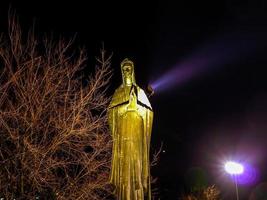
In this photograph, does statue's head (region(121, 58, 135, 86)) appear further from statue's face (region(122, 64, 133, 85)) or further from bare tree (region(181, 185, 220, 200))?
bare tree (region(181, 185, 220, 200))

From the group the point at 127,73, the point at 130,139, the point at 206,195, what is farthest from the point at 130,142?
the point at 206,195

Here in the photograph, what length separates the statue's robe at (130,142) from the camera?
6.73m

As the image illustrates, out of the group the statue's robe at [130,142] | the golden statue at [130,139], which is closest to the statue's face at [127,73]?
the golden statue at [130,139]

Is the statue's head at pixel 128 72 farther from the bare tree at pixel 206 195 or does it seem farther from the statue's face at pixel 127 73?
the bare tree at pixel 206 195

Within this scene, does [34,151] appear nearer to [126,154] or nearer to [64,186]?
[64,186]

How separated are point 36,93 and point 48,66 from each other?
125 cm

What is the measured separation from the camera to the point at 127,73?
295 inches

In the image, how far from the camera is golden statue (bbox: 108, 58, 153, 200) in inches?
265

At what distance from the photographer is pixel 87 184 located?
15.2 m

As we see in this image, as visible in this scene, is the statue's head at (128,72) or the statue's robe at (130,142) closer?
the statue's robe at (130,142)

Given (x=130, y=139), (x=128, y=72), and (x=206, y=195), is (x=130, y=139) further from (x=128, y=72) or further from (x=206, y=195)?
(x=206, y=195)

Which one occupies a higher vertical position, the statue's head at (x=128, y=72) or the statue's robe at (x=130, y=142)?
the statue's head at (x=128, y=72)

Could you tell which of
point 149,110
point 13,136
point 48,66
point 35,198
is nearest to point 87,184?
point 35,198

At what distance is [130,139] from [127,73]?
1287 mm
